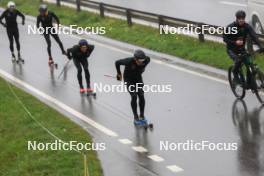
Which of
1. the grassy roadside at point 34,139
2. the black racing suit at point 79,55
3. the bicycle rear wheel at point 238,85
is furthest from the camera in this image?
the black racing suit at point 79,55

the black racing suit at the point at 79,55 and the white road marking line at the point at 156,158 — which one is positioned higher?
the black racing suit at the point at 79,55

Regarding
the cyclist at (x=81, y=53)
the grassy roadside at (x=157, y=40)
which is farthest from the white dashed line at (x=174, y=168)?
the grassy roadside at (x=157, y=40)

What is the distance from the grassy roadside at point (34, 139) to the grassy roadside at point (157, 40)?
550 centimetres

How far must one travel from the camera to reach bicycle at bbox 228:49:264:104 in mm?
13969

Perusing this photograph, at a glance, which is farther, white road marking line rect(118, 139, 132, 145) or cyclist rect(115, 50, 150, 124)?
cyclist rect(115, 50, 150, 124)

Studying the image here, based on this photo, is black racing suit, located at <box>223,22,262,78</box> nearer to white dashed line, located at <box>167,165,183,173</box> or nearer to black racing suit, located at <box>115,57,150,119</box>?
black racing suit, located at <box>115,57,150,119</box>

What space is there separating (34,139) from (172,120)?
2985 millimetres

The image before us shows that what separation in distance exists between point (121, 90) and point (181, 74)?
2.04m

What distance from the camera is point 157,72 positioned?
18359 mm

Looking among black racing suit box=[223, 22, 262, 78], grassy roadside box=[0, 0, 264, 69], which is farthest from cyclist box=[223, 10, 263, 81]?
grassy roadside box=[0, 0, 264, 69]

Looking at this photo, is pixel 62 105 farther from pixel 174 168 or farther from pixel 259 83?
pixel 174 168

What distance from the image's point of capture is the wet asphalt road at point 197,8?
26.8 m

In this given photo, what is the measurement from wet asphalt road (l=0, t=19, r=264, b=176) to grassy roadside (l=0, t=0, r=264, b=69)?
108 centimetres

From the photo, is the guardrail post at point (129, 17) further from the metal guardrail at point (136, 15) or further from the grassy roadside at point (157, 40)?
the grassy roadside at point (157, 40)
